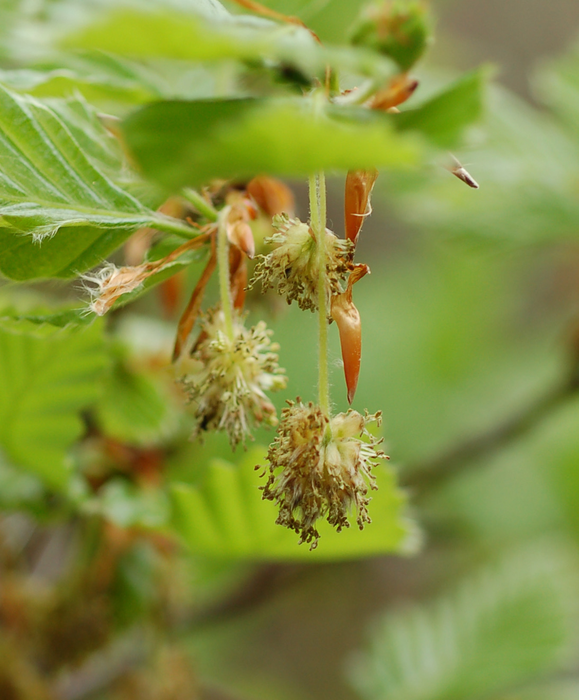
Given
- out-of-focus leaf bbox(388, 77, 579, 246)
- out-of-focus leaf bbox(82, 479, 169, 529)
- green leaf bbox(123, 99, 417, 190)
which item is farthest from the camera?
out-of-focus leaf bbox(388, 77, 579, 246)

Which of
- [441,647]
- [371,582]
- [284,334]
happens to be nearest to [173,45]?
[441,647]

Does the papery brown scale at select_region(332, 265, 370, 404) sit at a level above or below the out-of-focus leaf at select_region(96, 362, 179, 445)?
above

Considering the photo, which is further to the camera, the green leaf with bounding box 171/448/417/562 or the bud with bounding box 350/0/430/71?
the green leaf with bounding box 171/448/417/562

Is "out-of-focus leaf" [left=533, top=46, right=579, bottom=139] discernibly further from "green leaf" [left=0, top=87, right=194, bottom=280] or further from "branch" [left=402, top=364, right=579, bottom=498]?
"green leaf" [left=0, top=87, right=194, bottom=280]

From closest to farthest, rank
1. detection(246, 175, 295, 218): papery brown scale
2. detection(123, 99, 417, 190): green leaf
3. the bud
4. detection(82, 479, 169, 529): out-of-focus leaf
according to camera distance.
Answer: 1. detection(123, 99, 417, 190): green leaf
2. the bud
3. detection(246, 175, 295, 218): papery brown scale
4. detection(82, 479, 169, 529): out-of-focus leaf

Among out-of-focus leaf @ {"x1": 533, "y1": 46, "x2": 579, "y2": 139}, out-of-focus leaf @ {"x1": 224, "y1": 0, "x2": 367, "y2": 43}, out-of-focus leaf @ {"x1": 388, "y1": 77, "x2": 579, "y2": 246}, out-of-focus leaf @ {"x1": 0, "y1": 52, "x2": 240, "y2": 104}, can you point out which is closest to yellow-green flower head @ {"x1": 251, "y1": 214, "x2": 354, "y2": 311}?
out-of-focus leaf @ {"x1": 0, "y1": 52, "x2": 240, "y2": 104}

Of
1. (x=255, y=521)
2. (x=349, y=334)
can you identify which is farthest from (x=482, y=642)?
(x=349, y=334)

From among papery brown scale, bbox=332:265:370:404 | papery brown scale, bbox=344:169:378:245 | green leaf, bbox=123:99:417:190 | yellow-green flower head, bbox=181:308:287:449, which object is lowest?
yellow-green flower head, bbox=181:308:287:449
